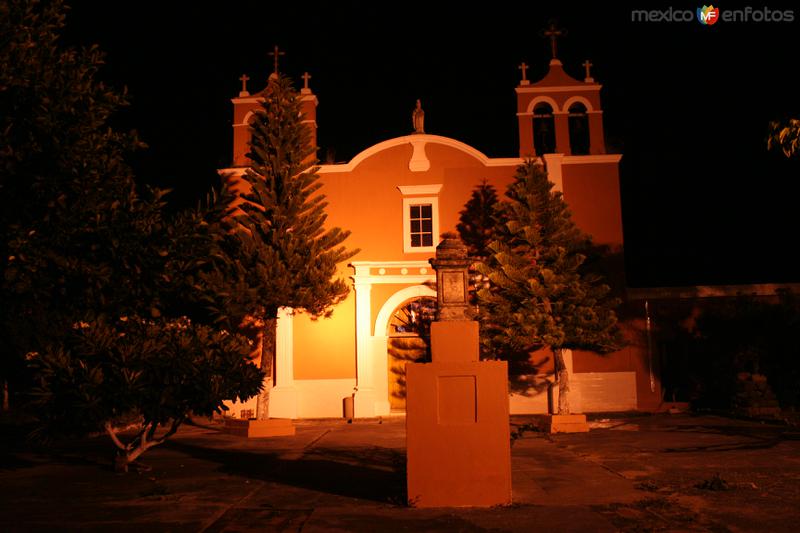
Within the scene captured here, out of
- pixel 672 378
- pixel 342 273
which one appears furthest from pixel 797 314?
pixel 342 273

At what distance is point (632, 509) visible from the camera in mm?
7387

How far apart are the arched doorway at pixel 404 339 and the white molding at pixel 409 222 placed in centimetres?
140

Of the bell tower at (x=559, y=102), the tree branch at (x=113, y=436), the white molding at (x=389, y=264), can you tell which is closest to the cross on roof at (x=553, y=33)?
the bell tower at (x=559, y=102)

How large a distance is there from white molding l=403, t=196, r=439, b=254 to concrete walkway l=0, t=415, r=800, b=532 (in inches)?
266

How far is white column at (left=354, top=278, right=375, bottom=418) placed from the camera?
58.8ft

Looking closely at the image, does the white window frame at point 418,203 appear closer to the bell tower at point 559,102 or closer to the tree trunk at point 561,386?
the bell tower at point 559,102

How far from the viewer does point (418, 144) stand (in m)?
19.3

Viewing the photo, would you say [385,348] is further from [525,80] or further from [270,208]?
[525,80]

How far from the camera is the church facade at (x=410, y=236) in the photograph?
18.1m

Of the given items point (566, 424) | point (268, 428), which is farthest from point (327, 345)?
point (566, 424)

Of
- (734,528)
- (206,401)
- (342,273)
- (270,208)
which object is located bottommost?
(734,528)

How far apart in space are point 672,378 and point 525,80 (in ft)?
30.1

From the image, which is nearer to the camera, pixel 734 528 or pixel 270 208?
pixel 734 528

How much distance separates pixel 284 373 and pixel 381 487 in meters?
9.92
